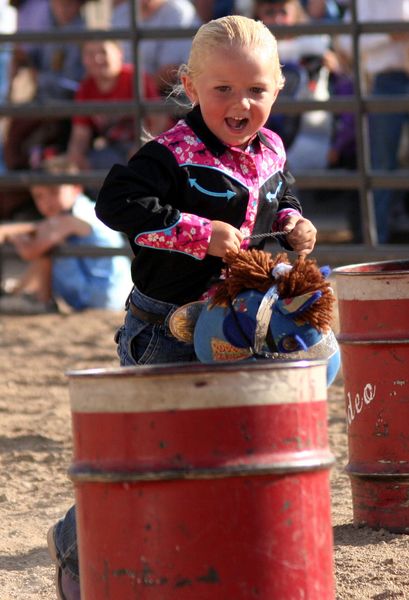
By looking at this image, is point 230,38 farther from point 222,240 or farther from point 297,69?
point 297,69

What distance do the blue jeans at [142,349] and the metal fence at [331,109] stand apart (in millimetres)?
3945

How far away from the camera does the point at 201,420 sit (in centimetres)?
194

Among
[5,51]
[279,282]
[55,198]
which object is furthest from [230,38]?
[5,51]

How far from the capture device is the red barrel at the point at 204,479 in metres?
1.93

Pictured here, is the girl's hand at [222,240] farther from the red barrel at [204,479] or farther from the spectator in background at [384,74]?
the spectator in background at [384,74]

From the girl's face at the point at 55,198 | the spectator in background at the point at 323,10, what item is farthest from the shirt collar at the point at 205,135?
the spectator in background at the point at 323,10

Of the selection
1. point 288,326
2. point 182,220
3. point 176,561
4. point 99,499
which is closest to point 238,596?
point 176,561

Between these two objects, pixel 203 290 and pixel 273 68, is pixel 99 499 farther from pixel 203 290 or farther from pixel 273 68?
pixel 273 68

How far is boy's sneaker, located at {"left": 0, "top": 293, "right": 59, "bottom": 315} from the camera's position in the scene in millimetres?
7023

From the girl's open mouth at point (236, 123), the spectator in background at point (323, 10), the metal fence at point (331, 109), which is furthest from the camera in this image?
the spectator in background at point (323, 10)

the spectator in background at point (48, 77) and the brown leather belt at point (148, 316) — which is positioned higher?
the spectator in background at point (48, 77)

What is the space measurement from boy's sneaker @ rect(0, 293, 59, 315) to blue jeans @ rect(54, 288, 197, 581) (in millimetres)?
4334

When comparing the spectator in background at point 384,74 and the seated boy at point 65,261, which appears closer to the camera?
the spectator in background at point 384,74

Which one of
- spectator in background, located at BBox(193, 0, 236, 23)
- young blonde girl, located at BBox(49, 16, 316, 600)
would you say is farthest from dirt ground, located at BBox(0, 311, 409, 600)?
spectator in background, located at BBox(193, 0, 236, 23)
